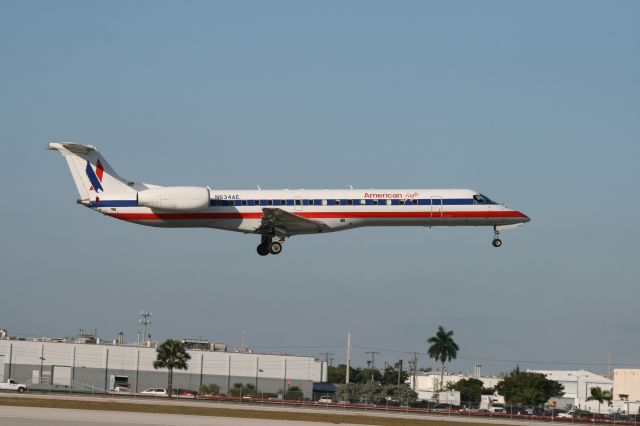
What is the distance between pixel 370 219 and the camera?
64000mm

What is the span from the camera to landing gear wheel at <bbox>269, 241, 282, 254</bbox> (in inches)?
2544

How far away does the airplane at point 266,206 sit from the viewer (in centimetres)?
6306

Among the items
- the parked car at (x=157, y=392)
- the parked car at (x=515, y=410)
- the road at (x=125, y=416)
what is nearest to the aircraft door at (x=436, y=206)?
the road at (x=125, y=416)

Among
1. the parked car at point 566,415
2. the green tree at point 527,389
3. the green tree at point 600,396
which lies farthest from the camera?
the green tree at point 527,389

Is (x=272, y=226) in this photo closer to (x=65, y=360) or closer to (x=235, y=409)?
(x=235, y=409)

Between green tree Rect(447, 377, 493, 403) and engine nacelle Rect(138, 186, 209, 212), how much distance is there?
6880cm

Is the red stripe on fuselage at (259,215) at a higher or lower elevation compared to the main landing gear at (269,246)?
higher

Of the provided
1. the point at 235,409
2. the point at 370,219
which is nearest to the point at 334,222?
the point at 370,219

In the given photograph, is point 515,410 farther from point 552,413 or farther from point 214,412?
point 214,412

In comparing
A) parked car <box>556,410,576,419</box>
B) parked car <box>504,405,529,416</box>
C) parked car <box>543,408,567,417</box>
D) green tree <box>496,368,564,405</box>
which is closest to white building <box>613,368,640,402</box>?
green tree <box>496,368,564,405</box>

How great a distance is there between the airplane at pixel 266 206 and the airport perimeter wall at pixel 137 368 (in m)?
43.0

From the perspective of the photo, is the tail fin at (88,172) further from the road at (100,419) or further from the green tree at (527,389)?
the green tree at (527,389)

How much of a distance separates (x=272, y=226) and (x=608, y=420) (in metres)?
27.4

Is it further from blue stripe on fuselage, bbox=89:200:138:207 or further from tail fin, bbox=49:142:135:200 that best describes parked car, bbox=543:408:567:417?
tail fin, bbox=49:142:135:200
